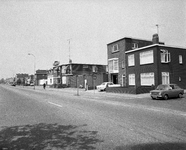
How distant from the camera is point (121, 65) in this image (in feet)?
104

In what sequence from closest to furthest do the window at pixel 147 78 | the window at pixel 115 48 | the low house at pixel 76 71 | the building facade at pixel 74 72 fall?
the window at pixel 147 78 → the window at pixel 115 48 → the low house at pixel 76 71 → the building facade at pixel 74 72

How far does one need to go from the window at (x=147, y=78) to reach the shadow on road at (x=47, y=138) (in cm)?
2104

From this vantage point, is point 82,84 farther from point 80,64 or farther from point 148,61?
point 148,61

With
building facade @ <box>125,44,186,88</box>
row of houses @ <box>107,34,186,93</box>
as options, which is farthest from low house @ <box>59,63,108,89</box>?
building facade @ <box>125,44,186,88</box>

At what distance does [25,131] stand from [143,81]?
23398 mm

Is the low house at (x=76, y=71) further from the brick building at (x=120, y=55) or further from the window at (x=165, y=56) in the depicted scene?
the window at (x=165, y=56)

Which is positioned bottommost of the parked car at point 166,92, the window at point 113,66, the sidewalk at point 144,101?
the sidewalk at point 144,101

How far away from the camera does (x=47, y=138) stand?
5.07m

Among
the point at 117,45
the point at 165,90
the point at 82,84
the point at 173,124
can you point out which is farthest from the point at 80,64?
the point at 173,124

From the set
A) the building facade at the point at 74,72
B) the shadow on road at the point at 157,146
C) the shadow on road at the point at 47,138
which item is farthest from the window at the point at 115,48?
the shadow on road at the point at 157,146

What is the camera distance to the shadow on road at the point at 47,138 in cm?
442

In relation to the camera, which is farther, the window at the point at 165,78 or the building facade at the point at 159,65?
the window at the point at 165,78

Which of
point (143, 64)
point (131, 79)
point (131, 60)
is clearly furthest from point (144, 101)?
point (131, 60)

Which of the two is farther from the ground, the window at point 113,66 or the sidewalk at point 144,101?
the window at point 113,66
